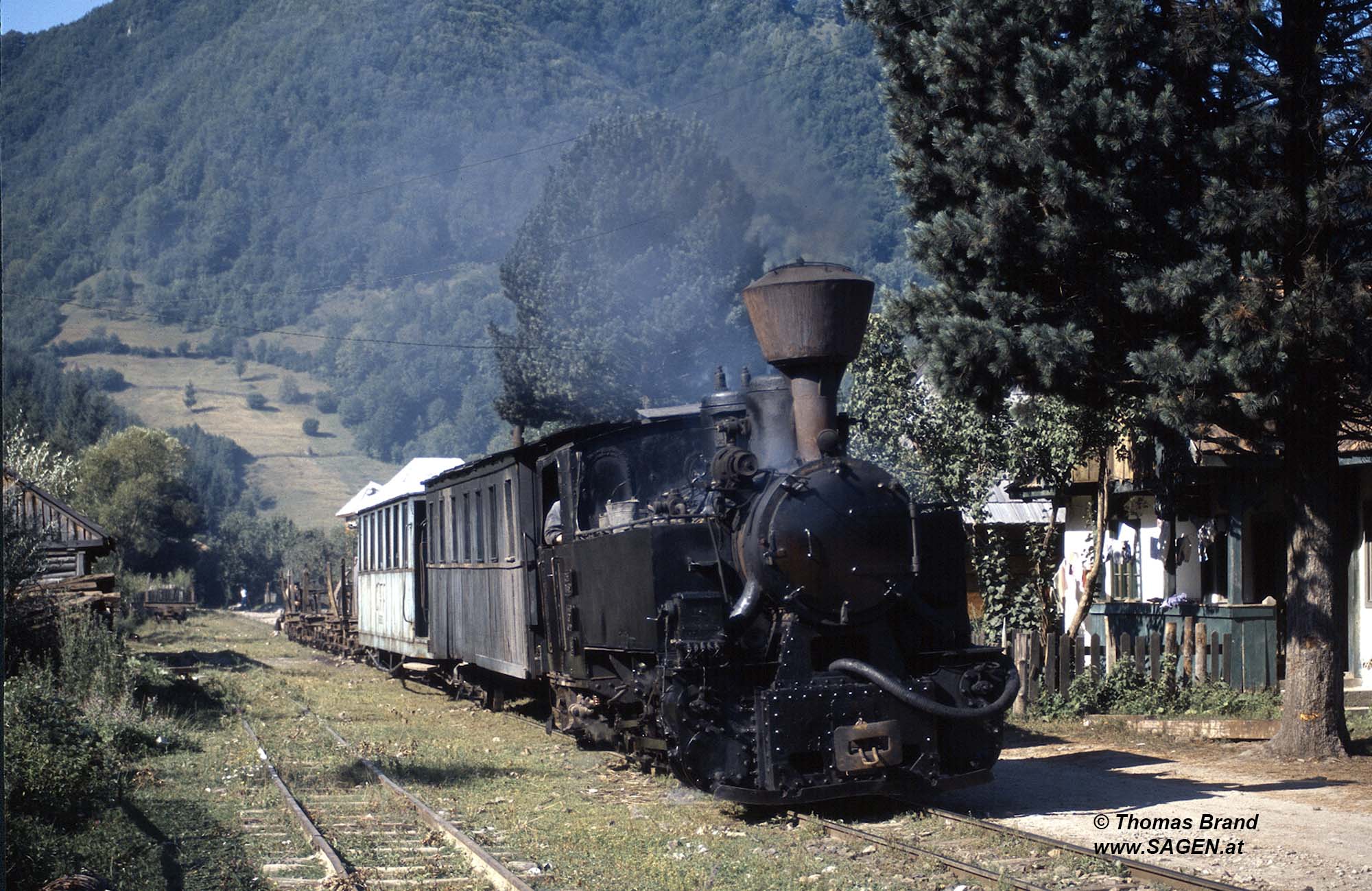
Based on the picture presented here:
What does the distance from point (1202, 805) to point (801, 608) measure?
3208 mm

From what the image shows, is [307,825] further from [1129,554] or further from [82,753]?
[1129,554]

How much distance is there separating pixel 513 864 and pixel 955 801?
3470 millimetres

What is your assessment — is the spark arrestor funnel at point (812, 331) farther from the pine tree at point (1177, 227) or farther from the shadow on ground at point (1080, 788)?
the shadow on ground at point (1080, 788)

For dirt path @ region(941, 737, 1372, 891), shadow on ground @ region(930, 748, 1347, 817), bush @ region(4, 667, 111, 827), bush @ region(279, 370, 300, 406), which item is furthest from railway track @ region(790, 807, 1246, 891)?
bush @ region(279, 370, 300, 406)

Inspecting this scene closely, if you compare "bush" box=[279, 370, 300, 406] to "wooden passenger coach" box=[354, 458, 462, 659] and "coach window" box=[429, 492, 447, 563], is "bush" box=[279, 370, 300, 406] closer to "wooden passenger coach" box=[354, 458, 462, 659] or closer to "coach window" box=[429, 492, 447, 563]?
"wooden passenger coach" box=[354, 458, 462, 659]

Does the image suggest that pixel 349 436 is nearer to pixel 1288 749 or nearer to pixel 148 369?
pixel 148 369

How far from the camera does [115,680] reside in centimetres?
1570

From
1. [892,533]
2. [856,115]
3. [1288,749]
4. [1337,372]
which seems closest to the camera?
[892,533]

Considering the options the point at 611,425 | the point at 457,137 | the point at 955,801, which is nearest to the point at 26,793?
the point at 611,425

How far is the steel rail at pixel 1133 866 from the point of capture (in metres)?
6.40

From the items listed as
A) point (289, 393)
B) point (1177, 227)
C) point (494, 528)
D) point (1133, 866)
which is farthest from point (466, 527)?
point (289, 393)

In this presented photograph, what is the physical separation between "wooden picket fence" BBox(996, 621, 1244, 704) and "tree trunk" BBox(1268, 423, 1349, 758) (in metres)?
2.97

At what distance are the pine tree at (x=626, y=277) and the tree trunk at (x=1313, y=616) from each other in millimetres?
21758

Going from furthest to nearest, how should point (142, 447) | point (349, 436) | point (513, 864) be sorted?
point (349, 436), point (142, 447), point (513, 864)
